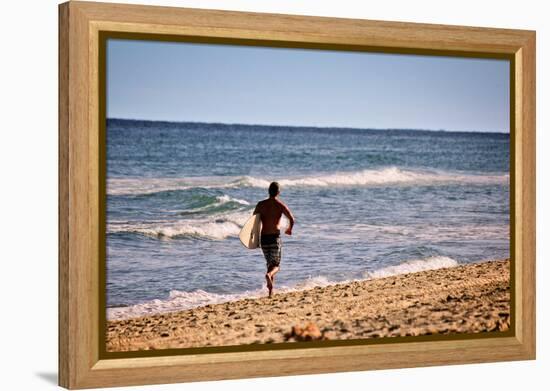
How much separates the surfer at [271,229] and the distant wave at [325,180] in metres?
0.12

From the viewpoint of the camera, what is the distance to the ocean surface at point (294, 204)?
9.05 m

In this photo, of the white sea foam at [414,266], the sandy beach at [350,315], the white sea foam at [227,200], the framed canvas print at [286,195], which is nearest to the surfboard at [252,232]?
the framed canvas print at [286,195]

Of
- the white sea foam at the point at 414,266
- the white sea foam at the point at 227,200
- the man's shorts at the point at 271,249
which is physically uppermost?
the white sea foam at the point at 227,200

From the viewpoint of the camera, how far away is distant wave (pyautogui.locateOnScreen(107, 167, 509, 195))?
29.7ft

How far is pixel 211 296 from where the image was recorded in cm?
927

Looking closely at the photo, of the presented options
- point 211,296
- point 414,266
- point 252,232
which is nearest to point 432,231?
point 414,266

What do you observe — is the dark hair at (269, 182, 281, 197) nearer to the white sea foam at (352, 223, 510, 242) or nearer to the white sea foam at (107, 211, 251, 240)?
the white sea foam at (107, 211, 251, 240)

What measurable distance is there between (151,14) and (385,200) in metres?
2.33

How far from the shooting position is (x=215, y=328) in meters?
9.23

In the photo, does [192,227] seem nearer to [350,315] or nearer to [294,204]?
[294,204]

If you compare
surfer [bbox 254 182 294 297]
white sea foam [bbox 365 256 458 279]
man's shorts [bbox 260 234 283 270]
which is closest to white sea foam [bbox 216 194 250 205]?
surfer [bbox 254 182 294 297]

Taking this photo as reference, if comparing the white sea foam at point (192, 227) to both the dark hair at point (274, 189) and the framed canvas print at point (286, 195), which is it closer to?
the framed canvas print at point (286, 195)

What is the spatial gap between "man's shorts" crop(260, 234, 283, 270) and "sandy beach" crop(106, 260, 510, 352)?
0.82 feet

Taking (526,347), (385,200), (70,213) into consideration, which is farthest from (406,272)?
(70,213)
